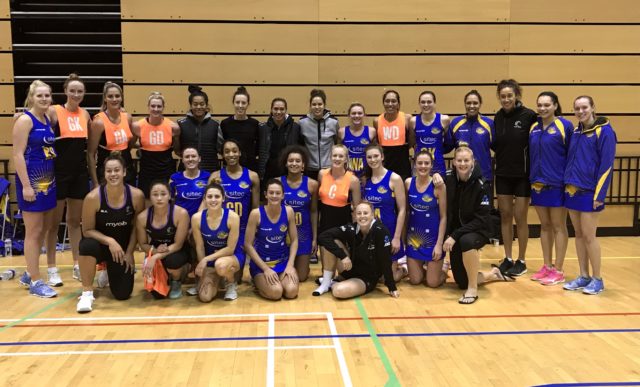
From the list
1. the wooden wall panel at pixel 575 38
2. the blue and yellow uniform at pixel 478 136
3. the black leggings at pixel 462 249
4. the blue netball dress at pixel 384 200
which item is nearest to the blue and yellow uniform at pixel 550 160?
the blue and yellow uniform at pixel 478 136

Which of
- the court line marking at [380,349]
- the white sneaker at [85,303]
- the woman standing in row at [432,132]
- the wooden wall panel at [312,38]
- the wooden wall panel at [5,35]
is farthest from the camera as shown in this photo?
the wooden wall panel at [312,38]

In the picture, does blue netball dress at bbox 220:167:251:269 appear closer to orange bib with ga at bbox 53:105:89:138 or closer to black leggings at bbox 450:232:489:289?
orange bib with ga at bbox 53:105:89:138

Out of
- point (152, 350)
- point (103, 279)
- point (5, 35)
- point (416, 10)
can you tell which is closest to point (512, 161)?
point (416, 10)

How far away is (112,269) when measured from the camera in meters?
4.18

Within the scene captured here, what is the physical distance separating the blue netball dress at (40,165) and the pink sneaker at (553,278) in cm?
424

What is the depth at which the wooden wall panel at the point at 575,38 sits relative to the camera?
705 centimetres

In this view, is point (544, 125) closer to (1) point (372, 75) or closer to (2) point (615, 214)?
(1) point (372, 75)

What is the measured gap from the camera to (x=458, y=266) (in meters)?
4.43

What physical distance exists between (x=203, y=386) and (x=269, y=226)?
1775 mm

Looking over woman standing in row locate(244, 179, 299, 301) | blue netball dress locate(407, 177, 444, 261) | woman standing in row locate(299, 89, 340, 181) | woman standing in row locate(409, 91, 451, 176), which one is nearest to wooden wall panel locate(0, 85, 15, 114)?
woman standing in row locate(299, 89, 340, 181)

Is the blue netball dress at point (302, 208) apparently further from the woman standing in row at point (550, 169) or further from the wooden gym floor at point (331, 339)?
the woman standing in row at point (550, 169)

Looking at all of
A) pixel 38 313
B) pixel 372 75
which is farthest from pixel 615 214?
pixel 38 313

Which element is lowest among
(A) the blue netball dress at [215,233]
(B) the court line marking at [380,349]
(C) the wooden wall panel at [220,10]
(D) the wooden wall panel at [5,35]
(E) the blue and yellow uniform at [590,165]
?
(B) the court line marking at [380,349]

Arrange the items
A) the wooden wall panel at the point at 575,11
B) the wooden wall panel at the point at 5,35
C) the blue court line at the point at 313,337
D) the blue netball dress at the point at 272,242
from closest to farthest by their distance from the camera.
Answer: the blue court line at the point at 313,337
the blue netball dress at the point at 272,242
the wooden wall panel at the point at 5,35
the wooden wall panel at the point at 575,11
